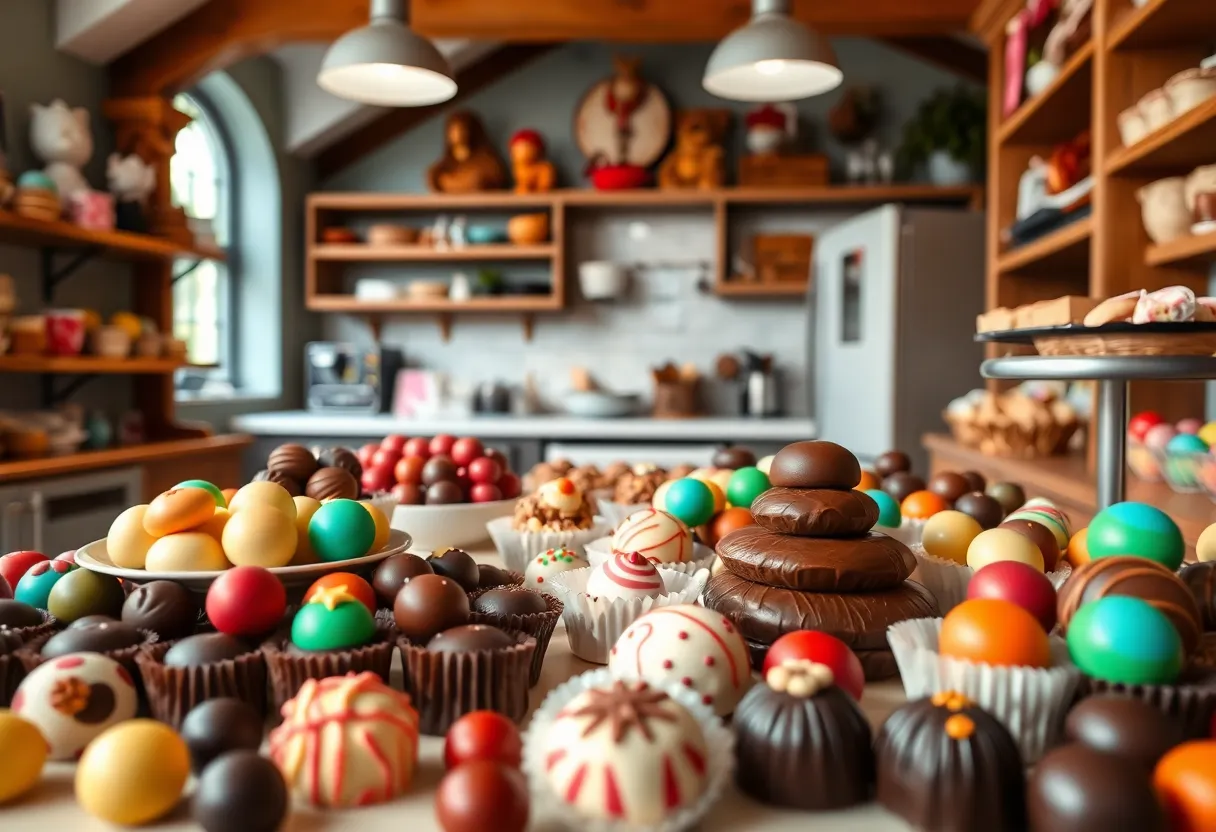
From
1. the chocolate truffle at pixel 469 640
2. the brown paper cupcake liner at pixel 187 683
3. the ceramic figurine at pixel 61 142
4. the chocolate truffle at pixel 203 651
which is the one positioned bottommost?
the brown paper cupcake liner at pixel 187 683

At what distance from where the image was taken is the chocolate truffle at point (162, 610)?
78 cm

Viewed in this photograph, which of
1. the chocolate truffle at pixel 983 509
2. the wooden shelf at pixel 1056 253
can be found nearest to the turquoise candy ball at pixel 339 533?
the chocolate truffle at pixel 983 509

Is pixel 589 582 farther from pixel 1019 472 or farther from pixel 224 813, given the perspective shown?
pixel 1019 472

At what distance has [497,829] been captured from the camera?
20.9 inches

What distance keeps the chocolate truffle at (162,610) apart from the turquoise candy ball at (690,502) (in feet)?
1.98

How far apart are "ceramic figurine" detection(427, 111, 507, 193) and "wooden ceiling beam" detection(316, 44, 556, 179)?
0.21 meters

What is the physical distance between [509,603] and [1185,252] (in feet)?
6.54

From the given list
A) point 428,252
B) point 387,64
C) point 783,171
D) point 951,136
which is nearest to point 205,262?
point 428,252

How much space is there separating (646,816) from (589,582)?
395 millimetres

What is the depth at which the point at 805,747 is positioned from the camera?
0.60 m

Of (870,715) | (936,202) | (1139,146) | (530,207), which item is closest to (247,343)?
(530,207)

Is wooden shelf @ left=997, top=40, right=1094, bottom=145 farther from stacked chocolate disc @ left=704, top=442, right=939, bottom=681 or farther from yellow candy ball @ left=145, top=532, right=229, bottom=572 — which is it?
yellow candy ball @ left=145, top=532, right=229, bottom=572

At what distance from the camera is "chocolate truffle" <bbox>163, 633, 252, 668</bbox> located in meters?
0.70

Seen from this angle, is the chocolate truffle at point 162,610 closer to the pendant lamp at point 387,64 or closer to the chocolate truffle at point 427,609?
the chocolate truffle at point 427,609
